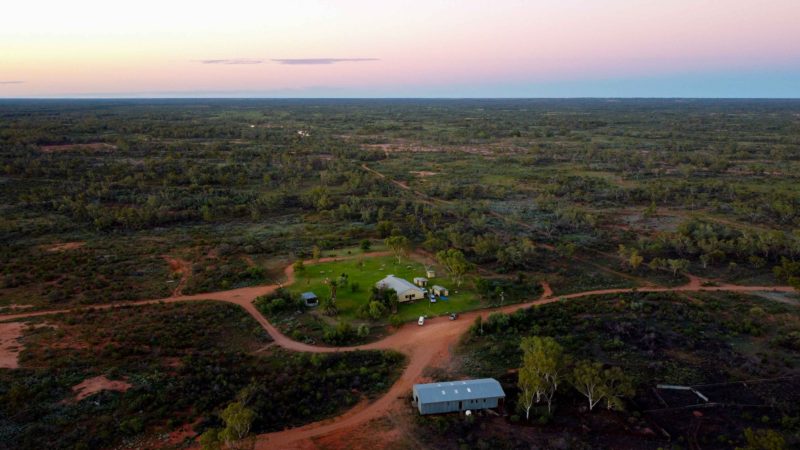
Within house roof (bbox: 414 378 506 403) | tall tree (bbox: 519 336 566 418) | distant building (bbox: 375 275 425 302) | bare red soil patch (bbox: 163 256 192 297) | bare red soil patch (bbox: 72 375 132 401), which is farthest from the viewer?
bare red soil patch (bbox: 163 256 192 297)

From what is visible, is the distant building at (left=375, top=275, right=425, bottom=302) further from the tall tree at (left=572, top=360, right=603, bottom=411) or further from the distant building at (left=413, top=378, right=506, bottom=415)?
the tall tree at (left=572, top=360, right=603, bottom=411)

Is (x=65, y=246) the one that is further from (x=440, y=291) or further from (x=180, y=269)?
(x=440, y=291)

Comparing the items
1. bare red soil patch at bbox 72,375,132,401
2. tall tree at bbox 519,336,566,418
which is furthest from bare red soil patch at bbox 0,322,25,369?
tall tree at bbox 519,336,566,418

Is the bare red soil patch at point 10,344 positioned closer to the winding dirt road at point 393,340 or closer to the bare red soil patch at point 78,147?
the winding dirt road at point 393,340

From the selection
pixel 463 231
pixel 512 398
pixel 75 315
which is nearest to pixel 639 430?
pixel 512 398

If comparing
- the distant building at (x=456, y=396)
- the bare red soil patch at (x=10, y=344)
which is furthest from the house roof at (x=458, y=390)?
the bare red soil patch at (x=10, y=344)

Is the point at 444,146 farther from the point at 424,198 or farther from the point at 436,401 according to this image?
the point at 436,401
